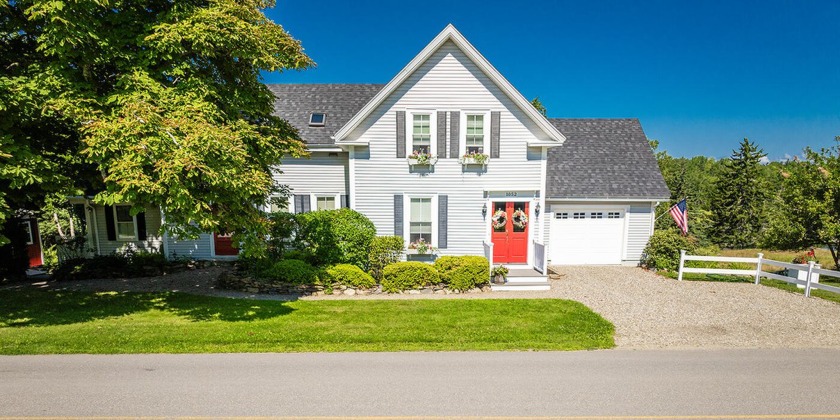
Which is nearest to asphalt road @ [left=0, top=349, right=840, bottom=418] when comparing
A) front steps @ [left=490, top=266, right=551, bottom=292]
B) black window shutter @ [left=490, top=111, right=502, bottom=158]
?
front steps @ [left=490, top=266, right=551, bottom=292]

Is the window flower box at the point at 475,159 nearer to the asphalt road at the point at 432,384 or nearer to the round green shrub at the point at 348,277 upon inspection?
the round green shrub at the point at 348,277

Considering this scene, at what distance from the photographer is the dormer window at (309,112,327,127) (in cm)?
1622

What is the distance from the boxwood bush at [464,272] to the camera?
11.7 metres

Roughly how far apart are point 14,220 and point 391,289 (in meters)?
14.8

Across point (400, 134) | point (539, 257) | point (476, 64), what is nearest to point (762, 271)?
point (539, 257)

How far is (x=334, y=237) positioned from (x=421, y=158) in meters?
4.11

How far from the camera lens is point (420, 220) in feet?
44.9

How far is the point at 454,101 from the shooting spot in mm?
13188

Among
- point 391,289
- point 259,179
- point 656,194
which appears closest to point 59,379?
point 259,179

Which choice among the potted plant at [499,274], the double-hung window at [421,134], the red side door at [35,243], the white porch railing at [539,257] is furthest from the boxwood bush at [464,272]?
the red side door at [35,243]

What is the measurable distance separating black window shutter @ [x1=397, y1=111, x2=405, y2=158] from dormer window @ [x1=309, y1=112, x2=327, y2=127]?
4.72 meters

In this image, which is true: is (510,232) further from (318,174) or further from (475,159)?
(318,174)

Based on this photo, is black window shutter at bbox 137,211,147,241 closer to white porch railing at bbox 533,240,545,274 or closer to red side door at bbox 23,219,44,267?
red side door at bbox 23,219,44,267

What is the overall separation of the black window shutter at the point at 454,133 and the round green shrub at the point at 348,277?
17.6 ft
